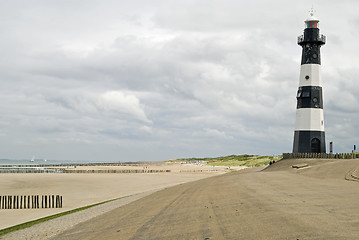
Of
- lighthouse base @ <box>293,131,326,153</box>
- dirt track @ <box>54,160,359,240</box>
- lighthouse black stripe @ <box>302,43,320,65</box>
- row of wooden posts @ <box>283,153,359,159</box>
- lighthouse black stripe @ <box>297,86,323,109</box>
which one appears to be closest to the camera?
dirt track @ <box>54,160,359,240</box>

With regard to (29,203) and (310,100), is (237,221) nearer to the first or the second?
(29,203)

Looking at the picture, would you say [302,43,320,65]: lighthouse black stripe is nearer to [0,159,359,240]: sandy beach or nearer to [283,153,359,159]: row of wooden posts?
[283,153,359,159]: row of wooden posts

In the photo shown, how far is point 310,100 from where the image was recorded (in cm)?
4272

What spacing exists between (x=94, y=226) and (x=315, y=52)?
35737mm

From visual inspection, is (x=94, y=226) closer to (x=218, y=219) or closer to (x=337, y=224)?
(x=218, y=219)

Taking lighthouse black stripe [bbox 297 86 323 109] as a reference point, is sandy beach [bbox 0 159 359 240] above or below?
below

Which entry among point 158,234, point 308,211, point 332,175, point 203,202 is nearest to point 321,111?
point 332,175

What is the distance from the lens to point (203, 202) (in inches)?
688

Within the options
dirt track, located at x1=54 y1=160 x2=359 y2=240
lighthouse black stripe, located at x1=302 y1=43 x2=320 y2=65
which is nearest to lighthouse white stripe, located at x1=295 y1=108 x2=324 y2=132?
lighthouse black stripe, located at x1=302 y1=43 x2=320 y2=65

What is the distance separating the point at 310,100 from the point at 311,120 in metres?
2.33

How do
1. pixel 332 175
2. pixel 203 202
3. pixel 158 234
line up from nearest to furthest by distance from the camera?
pixel 158 234
pixel 203 202
pixel 332 175

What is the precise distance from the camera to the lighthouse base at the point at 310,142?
42.4 meters

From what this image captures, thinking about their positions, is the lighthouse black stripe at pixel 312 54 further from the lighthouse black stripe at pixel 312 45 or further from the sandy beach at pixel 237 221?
the sandy beach at pixel 237 221

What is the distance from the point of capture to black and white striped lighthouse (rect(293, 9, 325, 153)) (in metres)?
42.6
